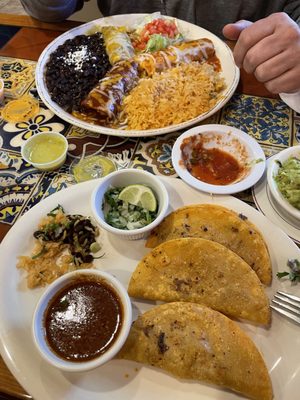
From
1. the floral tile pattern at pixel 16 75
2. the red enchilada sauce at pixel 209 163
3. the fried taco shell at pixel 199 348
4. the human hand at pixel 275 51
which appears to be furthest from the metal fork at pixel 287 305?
the floral tile pattern at pixel 16 75

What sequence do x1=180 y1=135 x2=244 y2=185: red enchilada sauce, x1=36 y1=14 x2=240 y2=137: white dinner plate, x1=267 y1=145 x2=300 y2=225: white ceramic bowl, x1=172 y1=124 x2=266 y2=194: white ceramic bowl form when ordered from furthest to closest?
x1=36 y1=14 x2=240 y2=137: white dinner plate, x1=180 y1=135 x2=244 y2=185: red enchilada sauce, x1=172 y1=124 x2=266 y2=194: white ceramic bowl, x1=267 y1=145 x2=300 y2=225: white ceramic bowl

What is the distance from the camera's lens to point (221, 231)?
1.59m

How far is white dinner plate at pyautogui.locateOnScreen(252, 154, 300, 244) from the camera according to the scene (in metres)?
1.67

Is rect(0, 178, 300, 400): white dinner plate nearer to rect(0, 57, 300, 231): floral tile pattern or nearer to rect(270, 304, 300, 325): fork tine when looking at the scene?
rect(270, 304, 300, 325): fork tine

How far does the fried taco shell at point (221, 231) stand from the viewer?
1502mm

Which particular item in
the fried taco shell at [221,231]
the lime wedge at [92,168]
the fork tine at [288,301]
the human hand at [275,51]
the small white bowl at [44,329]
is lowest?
the lime wedge at [92,168]

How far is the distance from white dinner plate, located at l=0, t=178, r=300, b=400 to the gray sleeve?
2.14 m

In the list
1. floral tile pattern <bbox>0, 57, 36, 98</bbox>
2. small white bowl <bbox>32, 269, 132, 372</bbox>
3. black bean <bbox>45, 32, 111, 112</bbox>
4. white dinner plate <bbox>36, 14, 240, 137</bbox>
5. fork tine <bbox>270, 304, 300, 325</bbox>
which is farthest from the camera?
floral tile pattern <bbox>0, 57, 36, 98</bbox>

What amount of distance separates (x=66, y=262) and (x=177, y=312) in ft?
1.88

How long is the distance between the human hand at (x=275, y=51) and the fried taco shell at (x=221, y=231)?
0.96 meters

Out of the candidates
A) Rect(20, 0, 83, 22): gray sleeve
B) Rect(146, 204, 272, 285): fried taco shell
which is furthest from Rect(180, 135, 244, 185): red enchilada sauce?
Rect(20, 0, 83, 22): gray sleeve

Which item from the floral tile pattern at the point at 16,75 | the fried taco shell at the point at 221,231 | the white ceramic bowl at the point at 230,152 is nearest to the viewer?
the fried taco shell at the point at 221,231

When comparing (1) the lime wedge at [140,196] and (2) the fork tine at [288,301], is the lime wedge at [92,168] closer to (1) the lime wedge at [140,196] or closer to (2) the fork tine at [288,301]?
(1) the lime wedge at [140,196]

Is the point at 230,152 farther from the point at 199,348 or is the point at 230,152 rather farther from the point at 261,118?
the point at 199,348
